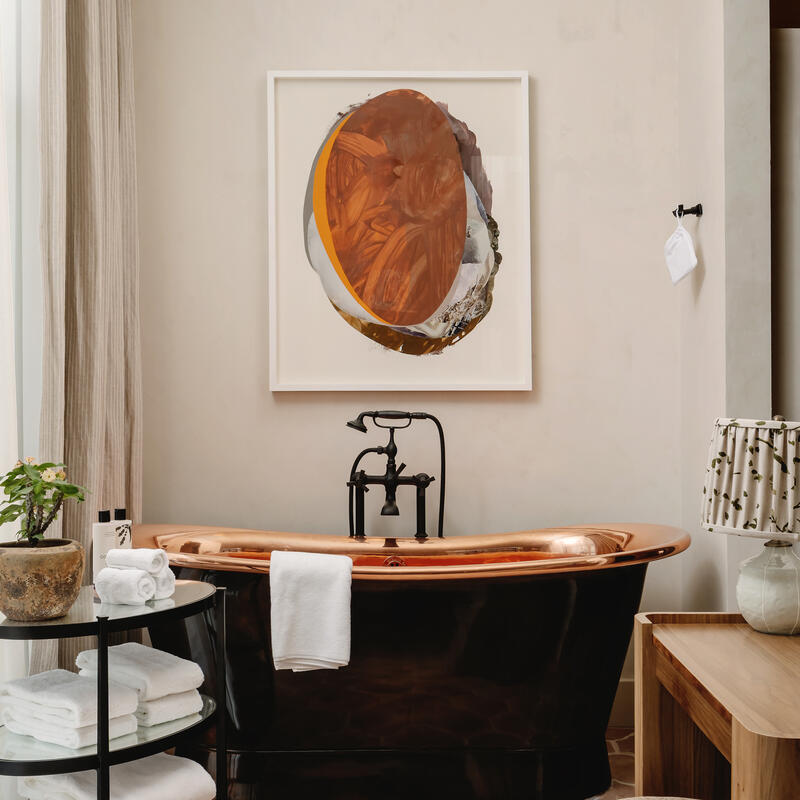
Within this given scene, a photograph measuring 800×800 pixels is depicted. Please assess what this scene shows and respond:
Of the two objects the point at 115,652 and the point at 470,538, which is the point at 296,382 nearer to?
the point at 470,538

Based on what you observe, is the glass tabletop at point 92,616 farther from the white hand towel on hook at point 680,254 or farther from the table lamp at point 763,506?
the white hand towel on hook at point 680,254

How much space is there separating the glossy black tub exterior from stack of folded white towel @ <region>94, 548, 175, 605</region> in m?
0.40

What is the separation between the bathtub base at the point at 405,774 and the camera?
6.63 ft

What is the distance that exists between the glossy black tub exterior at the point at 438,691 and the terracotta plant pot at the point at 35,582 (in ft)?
1.73

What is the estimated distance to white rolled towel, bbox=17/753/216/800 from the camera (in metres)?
1.46

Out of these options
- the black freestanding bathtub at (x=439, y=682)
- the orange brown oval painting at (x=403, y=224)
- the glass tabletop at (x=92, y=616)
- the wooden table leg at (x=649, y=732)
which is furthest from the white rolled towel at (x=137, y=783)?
the orange brown oval painting at (x=403, y=224)

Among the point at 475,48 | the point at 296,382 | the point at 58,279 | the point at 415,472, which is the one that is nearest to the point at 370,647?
the point at 415,472

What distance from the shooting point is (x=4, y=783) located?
1764mm

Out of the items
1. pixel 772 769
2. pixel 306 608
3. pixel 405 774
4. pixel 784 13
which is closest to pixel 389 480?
pixel 306 608

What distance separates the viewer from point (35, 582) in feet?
4.57

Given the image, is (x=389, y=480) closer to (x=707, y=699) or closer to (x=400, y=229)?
(x=400, y=229)

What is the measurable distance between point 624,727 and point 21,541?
6.68 ft

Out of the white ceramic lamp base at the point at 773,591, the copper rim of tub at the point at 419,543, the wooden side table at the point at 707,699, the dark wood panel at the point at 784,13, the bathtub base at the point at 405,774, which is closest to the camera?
the wooden side table at the point at 707,699

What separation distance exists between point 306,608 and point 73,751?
0.64 metres
